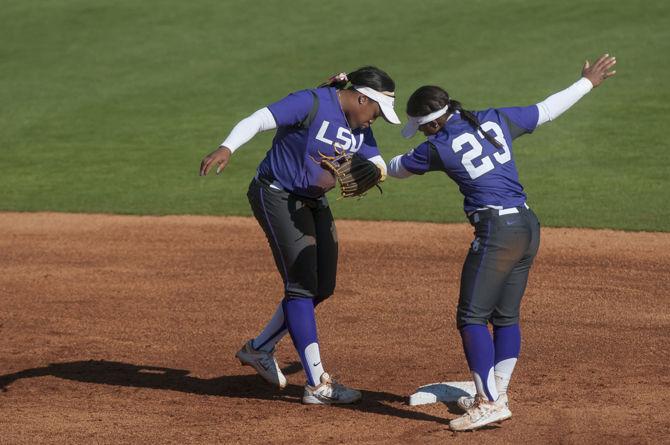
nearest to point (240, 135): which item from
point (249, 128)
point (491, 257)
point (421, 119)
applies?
point (249, 128)

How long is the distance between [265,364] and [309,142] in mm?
Result: 1644

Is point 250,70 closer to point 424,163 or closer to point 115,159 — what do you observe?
point 115,159

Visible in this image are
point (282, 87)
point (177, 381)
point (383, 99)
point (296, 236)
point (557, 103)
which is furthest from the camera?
point (282, 87)

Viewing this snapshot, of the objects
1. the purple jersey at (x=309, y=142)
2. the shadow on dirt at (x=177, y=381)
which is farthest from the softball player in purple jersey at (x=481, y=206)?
the shadow on dirt at (x=177, y=381)

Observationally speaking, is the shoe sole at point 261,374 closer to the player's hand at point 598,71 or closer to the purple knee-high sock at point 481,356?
the purple knee-high sock at point 481,356

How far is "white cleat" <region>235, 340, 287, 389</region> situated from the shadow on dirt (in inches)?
3.0

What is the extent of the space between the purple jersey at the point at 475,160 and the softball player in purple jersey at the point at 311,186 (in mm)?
553

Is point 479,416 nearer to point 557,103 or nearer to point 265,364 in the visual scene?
point 265,364

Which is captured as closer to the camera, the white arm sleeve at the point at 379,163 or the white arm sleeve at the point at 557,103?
the white arm sleeve at the point at 557,103

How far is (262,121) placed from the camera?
641 centimetres

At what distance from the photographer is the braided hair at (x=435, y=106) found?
20.2 feet

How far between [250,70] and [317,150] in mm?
12934

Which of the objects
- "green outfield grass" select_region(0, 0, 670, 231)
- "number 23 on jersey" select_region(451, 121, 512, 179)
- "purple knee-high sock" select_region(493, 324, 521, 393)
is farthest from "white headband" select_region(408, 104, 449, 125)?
"green outfield grass" select_region(0, 0, 670, 231)

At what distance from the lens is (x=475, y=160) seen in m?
6.12
